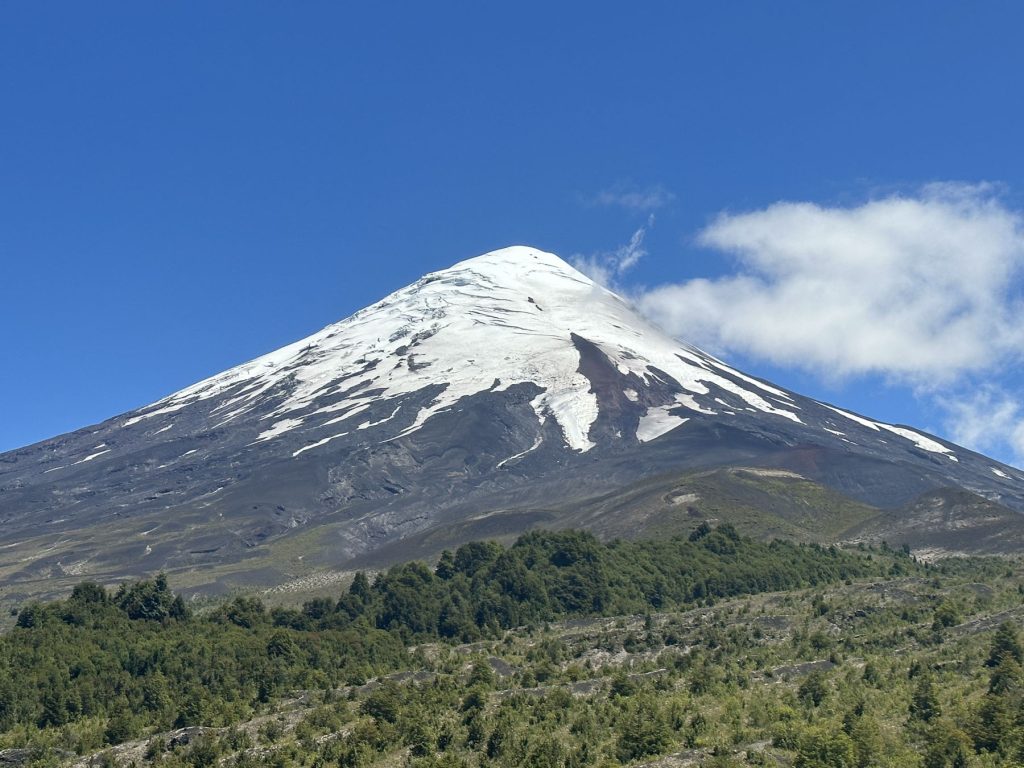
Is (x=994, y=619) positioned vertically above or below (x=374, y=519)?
below

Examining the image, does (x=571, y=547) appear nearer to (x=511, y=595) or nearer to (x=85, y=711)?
(x=511, y=595)

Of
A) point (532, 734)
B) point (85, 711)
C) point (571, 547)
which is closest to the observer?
point (532, 734)

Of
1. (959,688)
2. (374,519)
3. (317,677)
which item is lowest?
(959,688)

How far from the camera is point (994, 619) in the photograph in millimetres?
81250

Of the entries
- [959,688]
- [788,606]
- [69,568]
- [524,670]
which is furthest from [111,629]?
[69,568]

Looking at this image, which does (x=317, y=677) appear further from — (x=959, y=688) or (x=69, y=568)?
(x=69, y=568)

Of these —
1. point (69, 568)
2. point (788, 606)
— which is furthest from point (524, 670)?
point (69, 568)

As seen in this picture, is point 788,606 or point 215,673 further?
point 788,606

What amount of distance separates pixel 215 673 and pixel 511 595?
31.2m

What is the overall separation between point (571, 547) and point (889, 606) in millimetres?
29644

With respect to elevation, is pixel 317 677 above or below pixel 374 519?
below

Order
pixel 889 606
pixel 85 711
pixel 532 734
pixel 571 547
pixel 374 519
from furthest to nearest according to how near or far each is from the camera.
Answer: pixel 374 519 → pixel 571 547 → pixel 889 606 → pixel 85 711 → pixel 532 734

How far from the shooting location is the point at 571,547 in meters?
114

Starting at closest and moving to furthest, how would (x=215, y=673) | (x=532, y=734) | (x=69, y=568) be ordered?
(x=532, y=734) < (x=215, y=673) < (x=69, y=568)
